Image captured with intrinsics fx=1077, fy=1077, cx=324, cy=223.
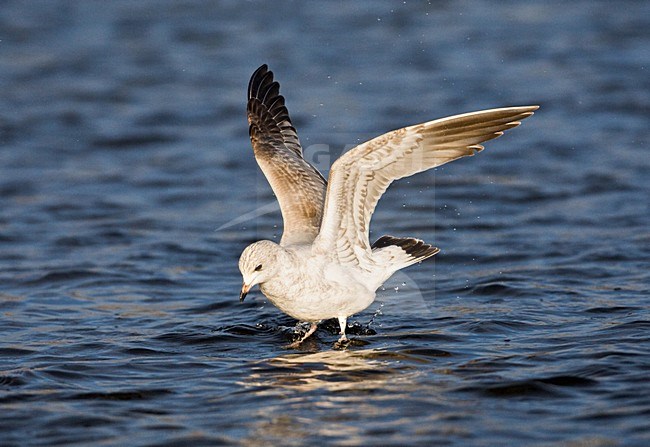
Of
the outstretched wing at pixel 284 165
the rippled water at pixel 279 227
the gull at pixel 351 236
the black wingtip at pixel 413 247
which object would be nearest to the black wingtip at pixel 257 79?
the outstretched wing at pixel 284 165

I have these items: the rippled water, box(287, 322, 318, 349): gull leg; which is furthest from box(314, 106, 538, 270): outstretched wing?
the rippled water

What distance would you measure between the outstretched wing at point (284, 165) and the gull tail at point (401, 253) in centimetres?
53

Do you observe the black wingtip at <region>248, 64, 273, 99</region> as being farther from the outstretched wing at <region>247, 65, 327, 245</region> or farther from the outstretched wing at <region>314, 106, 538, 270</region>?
the outstretched wing at <region>314, 106, 538, 270</region>

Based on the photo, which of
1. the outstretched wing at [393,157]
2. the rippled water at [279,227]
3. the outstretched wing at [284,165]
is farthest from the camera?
the outstretched wing at [284,165]

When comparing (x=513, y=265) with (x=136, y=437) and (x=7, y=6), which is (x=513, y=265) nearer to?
(x=136, y=437)

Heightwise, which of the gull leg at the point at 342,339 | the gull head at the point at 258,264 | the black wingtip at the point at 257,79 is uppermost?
the black wingtip at the point at 257,79

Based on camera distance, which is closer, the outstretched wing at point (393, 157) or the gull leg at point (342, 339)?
the outstretched wing at point (393, 157)

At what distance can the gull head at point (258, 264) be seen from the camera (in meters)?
7.21

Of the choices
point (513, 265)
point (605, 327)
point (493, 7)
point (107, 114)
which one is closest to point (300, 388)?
point (605, 327)

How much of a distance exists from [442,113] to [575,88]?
7.91 feet

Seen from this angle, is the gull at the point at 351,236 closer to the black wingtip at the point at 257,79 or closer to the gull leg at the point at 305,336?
the gull leg at the point at 305,336

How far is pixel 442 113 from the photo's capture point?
14.6 m

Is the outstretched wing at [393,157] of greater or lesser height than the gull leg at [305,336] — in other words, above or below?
above

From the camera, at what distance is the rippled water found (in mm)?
6508
